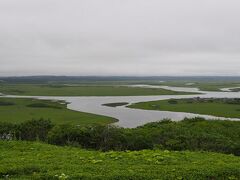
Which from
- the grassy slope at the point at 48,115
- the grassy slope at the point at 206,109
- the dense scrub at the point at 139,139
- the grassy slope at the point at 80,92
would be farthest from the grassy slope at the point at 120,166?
the grassy slope at the point at 80,92

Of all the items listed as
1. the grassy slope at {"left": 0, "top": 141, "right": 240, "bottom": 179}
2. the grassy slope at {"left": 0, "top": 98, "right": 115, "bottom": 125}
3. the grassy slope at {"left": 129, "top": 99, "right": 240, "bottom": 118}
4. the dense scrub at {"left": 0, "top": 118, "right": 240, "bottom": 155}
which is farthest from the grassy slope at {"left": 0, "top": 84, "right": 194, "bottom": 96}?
the grassy slope at {"left": 0, "top": 141, "right": 240, "bottom": 179}

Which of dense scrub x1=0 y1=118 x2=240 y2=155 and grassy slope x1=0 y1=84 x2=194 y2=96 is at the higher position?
dense scrub x1=0 y1=118 x2=240 y2=155

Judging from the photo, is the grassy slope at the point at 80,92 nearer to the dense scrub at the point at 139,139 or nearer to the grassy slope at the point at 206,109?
the grassy slope at the point at 206,109

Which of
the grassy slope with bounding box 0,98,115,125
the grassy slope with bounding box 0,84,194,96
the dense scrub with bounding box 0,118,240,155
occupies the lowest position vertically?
the grassy slope with bounding box 0,98,115,125

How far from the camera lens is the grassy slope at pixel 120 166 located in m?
11.6

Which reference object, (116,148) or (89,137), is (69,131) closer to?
(89,137)

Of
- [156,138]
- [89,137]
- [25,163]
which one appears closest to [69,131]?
[89,137]

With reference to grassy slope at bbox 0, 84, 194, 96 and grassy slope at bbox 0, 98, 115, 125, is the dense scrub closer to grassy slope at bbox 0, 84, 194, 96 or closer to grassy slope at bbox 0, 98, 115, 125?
grassy slope at bbox 0, 98, 115, 125

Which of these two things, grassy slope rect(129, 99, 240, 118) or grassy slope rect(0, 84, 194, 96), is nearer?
grassy slope rect(129, 99, 240, 118)

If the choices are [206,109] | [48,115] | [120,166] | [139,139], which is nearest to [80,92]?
[48,115]

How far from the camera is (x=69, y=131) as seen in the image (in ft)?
82.3

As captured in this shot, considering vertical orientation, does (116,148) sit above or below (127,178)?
below

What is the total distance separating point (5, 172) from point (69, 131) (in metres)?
13.0

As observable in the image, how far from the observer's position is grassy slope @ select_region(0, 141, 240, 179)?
11555 mm
